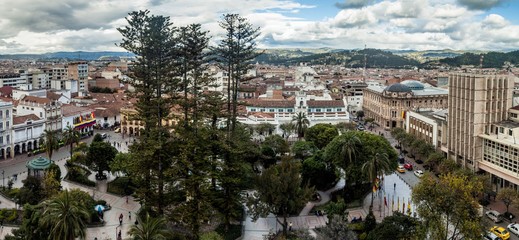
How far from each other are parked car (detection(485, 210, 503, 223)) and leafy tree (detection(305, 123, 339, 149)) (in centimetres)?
1827

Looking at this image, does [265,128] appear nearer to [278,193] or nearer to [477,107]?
[477,107]

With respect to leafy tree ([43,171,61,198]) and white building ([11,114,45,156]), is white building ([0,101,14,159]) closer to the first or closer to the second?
white building ([11,114,45,156])

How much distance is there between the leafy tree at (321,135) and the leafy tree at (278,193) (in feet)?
66.7

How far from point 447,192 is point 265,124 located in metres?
34.3

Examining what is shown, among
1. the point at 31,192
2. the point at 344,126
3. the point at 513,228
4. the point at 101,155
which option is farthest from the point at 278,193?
the point at 344,126

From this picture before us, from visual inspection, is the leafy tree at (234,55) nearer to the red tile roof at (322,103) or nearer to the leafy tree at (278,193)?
the leafy tree at (278,193)

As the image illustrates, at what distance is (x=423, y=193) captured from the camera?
73.7 feet

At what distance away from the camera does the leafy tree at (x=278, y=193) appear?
25672mm

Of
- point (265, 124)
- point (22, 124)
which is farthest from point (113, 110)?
point (265, 124)

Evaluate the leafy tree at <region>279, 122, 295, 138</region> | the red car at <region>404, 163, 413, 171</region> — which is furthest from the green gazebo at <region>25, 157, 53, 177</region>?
the red car at <region>404, 163, 413, 171</region>

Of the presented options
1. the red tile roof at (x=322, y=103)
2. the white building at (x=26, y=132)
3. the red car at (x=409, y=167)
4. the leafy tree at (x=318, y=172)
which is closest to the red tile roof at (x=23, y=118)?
the white building at (x=26, y=132)

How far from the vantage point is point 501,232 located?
26.7 meters

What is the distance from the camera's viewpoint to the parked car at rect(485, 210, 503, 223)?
2967 cm

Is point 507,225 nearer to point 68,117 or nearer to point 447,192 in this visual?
point 447,192
